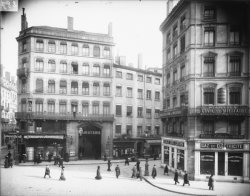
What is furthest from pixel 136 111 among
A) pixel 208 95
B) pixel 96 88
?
pixel 208 95

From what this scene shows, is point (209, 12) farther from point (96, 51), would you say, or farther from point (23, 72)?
point (23, 72)

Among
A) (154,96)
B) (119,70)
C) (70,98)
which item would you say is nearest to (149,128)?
(154,96)

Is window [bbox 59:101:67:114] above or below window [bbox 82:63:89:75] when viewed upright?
below

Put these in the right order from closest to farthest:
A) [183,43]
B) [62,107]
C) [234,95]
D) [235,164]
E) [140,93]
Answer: [235,164], [234,95], [183,43], [62,107], [140,93]

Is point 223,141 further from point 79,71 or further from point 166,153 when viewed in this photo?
point 79,71

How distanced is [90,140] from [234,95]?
21544 millimetres

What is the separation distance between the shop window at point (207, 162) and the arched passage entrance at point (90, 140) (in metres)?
17.4

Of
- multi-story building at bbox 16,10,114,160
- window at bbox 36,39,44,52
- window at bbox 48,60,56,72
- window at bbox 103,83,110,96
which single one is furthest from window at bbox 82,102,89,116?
window at bbox 36,39,44,52

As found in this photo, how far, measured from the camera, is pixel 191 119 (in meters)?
24.9

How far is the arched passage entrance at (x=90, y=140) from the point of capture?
3731 centimetres

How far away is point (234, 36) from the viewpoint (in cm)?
2398

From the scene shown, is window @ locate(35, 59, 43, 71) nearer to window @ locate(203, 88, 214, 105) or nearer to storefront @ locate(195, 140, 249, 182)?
window @ locate(203, 88, 214, 105)

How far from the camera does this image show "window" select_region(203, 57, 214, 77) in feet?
80.9

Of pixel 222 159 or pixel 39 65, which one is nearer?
pixel 222 159
